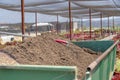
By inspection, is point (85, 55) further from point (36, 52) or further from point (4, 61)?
point (4, 61)

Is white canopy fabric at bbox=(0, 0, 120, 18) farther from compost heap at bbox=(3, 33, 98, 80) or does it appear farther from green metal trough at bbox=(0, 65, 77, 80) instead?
green metal trough at bbox=(0, 65, 77, 80)

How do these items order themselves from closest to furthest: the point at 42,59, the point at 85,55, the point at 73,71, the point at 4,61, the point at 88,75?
the point at 73,71 → the point at 88,75 → the point at 4,61 → the point at 42,59 → the point at 85,55

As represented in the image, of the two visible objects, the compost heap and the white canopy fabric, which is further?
the white canopy fabric

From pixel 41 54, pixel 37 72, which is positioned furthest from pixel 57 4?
pixel 37 72

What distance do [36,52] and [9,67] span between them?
2696mm

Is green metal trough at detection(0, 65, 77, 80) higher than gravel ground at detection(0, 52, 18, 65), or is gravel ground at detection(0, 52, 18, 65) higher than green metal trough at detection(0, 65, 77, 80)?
green metal trough at detection(0, 65, 77, 80)

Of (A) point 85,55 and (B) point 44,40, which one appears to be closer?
(B) point 44,40

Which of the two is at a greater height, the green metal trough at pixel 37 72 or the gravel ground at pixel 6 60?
the green metal trough at pixel 37 72

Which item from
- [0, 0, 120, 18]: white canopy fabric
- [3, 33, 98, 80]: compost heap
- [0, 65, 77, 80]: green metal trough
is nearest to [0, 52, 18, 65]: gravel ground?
[3, 33, 98, 80]: compost heap

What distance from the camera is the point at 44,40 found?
24.8ft

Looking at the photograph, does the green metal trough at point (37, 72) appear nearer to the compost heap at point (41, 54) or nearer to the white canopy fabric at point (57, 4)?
the compost heap at point (41, 54)

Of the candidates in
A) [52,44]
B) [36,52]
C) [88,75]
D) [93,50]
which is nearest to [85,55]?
[52,44]

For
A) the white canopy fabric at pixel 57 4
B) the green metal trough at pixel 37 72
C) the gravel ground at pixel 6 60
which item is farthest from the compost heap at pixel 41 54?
the white canopy fabric at pixel 57 4

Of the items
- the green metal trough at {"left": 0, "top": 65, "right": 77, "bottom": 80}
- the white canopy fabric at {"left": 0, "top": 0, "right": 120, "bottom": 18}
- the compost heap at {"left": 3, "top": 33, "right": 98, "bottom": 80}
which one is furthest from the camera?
the white canopy fabric at {"left": 0, "top": 0, "right": 120, "bottom": 18}
